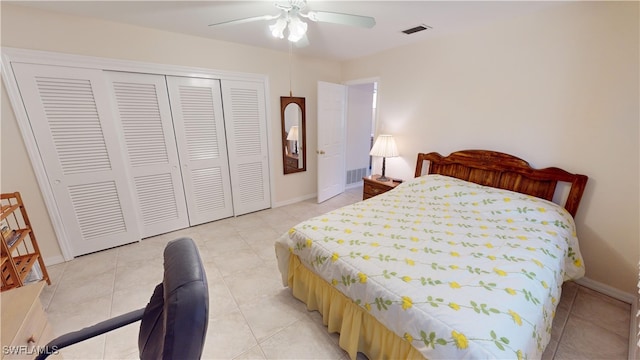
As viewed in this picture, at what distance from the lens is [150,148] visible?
2.66 m

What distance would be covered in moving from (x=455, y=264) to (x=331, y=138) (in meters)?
2.88

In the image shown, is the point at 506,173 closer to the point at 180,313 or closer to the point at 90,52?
the point at 180,313

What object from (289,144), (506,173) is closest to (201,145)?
(289,144)

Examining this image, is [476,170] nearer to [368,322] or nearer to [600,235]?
[600,235]

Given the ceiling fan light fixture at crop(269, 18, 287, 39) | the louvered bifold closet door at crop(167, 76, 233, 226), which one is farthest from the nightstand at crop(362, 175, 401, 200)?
the ceiling fan light fixture at crop(269, 18, 287, 39)

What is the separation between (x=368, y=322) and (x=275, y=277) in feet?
3.48

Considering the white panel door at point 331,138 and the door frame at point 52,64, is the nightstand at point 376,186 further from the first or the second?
the door frame at point 52,64

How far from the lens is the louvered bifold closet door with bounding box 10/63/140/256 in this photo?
6.88 ft

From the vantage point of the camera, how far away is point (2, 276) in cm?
164

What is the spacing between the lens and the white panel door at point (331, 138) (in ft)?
12.0

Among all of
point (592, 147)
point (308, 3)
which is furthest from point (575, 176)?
point (308, 3)

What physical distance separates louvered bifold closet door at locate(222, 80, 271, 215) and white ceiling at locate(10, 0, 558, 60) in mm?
631

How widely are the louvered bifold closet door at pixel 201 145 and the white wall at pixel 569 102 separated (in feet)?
8.82

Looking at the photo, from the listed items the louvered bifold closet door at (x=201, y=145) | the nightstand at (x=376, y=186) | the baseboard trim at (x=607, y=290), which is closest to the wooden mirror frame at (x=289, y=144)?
the louvered bifold closet door at (x=201, y=145)
